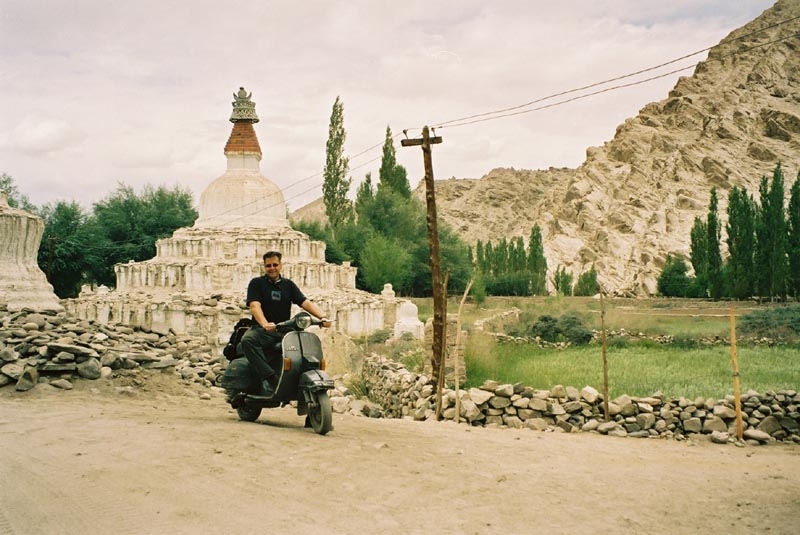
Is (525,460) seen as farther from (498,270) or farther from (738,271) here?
(498,270)

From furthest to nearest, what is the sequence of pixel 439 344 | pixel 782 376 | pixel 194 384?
pixel 782 376, pixel 439 344, pixel 194 384

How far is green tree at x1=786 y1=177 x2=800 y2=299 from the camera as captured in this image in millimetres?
36719

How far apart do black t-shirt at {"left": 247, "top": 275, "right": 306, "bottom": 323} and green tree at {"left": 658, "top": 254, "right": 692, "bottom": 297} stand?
155ft

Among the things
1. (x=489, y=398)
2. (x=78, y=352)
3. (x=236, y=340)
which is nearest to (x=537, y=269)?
(x=489, y=398)

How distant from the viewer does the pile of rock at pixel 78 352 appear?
323 inches

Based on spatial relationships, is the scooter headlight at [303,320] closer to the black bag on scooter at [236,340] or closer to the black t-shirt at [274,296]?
the black t-shirt at [274,296]

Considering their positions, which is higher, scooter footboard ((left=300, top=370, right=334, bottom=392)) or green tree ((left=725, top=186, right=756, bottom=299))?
green tree ((left=725, top=186, right=756, bottom=299))

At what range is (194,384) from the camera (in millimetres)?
9391

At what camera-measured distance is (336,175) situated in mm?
51031

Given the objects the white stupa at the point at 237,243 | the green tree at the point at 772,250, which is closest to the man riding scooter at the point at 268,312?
the white stupa at the point at 237,243

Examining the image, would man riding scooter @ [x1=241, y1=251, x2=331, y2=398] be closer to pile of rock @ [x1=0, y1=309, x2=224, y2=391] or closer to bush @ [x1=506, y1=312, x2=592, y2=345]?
pile of rock @ [x1=0, y1=309, x2=224, y2=391]

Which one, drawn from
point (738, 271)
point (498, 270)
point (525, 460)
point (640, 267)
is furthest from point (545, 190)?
point (525, 460)

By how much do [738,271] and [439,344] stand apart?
35.0m

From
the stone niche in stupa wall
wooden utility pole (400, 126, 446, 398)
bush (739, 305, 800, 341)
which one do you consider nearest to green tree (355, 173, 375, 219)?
the stone niche in stupa wall
